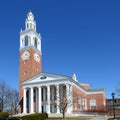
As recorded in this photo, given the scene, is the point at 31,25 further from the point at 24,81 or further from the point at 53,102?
the point at 53,102

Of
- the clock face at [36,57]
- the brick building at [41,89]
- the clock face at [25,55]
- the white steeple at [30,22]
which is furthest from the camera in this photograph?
the white steeple at [30,22]

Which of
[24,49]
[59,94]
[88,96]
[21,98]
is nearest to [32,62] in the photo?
[24,49]

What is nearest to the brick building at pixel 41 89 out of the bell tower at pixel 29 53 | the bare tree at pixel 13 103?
the bell tower at pixel 29 53

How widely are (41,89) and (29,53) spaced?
1209 centimetres

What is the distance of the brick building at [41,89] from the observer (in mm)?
63312

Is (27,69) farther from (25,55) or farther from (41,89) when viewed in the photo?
(41,89)

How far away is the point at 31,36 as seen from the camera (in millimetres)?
75750

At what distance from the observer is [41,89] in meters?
67.5

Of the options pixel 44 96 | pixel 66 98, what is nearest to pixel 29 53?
pixel 44 96

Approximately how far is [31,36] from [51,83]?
1770cm

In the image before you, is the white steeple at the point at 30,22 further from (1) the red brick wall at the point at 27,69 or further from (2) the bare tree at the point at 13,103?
(2) the bare tree at the point at 13,103


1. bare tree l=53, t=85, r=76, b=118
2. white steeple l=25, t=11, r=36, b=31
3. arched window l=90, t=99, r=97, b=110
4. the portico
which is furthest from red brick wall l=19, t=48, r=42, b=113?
arched window l=90, t=99, r=97, b=110

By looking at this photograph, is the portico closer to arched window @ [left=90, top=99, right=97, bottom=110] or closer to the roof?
the roof

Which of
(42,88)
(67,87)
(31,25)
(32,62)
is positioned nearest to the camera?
(67,87)
